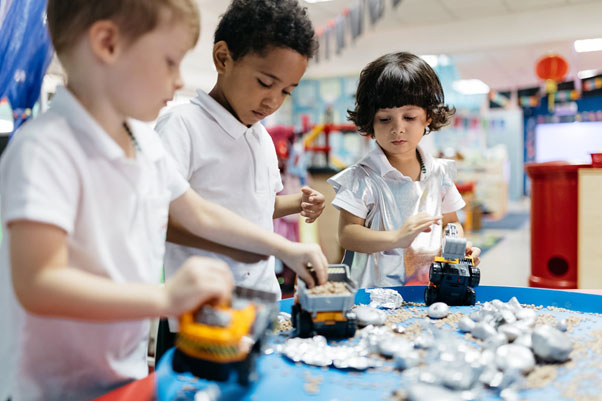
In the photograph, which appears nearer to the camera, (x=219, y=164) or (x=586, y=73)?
(x=219, y=164)

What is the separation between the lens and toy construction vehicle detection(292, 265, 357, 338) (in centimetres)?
68

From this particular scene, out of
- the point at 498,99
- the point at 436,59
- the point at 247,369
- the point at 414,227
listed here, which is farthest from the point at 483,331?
the point at 498,99

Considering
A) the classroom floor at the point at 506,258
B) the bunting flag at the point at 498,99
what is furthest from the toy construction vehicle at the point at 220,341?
the bunting flag at the point at 498,99

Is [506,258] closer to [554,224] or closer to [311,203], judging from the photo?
[554,224]

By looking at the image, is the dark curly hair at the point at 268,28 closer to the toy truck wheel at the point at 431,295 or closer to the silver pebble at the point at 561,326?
the toy truck wheel at the point at 431,295

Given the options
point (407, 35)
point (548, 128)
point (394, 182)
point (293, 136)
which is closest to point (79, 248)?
point (394, 182)

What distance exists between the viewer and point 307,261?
0.71 meters

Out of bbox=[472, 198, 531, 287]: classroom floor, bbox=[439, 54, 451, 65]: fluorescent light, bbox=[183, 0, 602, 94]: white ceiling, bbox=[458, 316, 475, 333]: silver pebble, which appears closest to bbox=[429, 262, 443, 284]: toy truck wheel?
bbox=[458, 316, 475, 333]: silver pebble

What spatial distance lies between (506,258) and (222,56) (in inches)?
164

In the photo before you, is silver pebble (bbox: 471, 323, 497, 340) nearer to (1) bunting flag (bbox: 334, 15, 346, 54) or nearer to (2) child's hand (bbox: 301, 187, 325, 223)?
(2) child's hand (bbox: 301, 187, 325, 223)

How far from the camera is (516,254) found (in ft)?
15.4

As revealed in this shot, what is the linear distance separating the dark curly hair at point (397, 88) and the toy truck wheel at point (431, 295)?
0.43 m

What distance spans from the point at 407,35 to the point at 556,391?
6334 mm

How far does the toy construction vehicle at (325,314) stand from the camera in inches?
26.9
